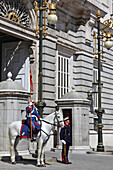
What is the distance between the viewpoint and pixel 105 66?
26.2 metres

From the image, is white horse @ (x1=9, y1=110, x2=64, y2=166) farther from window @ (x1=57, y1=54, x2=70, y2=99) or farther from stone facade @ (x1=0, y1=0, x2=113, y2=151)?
window @ (x1=57, y1=54, x2=70, y2=99)

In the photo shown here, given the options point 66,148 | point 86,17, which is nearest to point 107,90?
point 86,17

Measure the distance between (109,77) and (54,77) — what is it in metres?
8.61

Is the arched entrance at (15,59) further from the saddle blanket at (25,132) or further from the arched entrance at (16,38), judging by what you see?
the saddle blanket at (25,132)

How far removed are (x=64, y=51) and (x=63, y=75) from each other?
1.47 m

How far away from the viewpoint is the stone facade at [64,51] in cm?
1812

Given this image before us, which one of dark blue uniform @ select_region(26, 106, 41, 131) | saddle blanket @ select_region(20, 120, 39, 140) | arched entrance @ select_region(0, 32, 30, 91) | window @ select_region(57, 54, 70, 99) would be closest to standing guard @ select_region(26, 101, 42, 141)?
dark blue uniform @ select_region(26, 106, 41, 131)

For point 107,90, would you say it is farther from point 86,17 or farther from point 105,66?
point 86,17

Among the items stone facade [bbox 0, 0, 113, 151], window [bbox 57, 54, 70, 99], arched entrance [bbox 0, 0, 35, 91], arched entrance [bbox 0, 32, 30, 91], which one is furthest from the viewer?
window [bbox 57, 54, 70, 99]

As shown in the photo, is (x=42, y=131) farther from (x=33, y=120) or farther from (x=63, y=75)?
(x=63, y=75)

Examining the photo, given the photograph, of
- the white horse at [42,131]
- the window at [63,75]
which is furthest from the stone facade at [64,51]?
the white horse at [42,131]

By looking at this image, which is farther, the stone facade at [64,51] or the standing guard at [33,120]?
the stone facade at [64,51]

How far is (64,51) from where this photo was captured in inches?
833

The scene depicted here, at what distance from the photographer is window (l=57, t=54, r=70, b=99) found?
2048 centimetres
